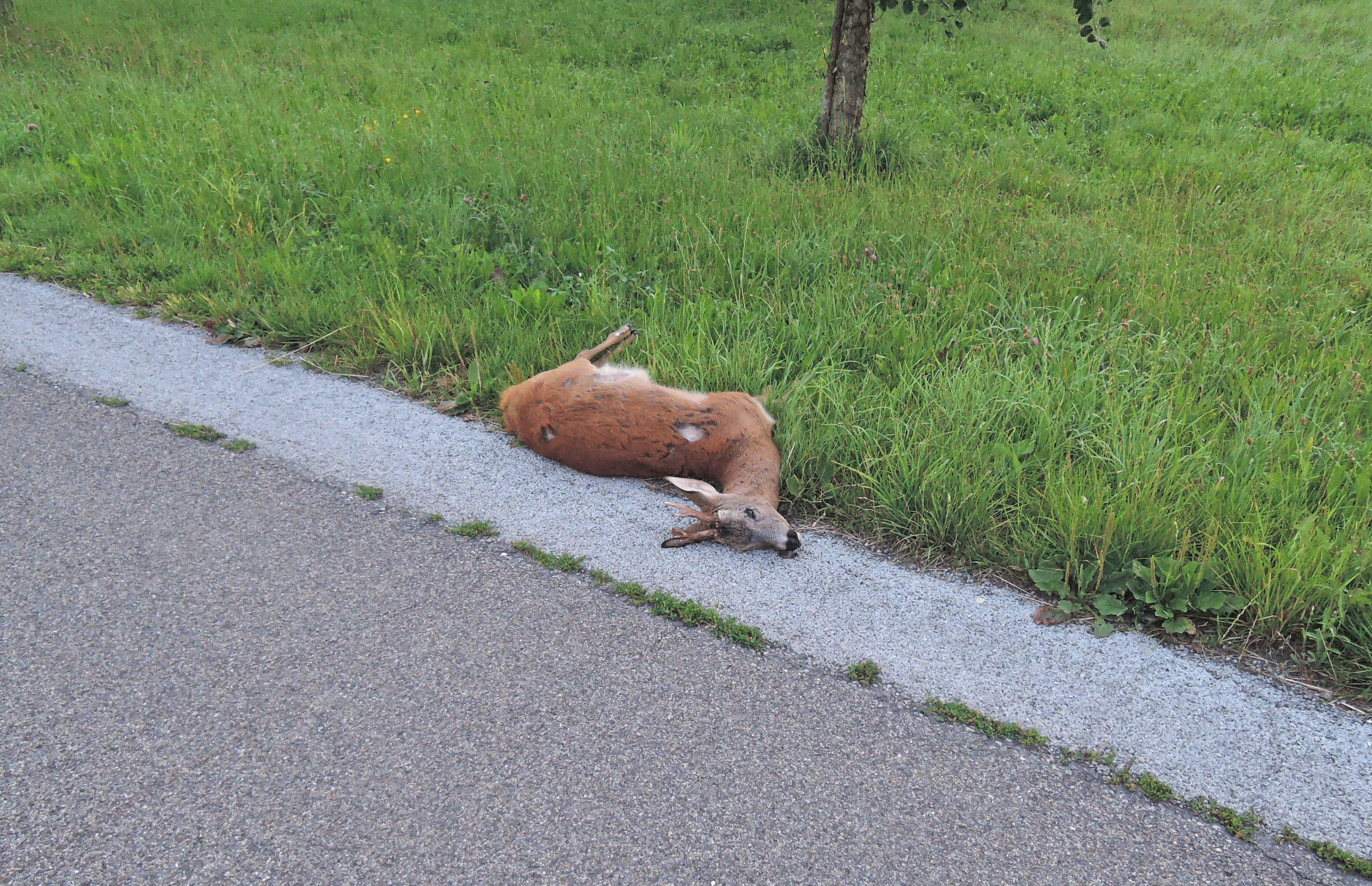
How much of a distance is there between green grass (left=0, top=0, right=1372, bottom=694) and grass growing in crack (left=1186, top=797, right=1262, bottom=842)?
2.74 feet

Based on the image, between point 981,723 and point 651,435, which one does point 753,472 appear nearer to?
point 651,435

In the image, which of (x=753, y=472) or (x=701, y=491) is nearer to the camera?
(x=701, y=491)

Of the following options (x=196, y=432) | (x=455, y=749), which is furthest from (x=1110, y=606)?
(x=196, y=432)

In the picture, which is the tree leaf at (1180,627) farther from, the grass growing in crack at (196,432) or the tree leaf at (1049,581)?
the grass growing in crack at (196,432)

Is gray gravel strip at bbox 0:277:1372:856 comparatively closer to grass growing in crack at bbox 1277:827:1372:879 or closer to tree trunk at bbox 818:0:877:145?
grass growing in crack at bbox 1277:827:1372:879

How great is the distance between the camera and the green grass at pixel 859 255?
142 inches

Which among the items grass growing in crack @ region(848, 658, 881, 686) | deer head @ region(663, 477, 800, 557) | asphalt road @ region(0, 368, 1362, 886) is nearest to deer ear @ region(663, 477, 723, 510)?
deer head @ region(663, 477, 800, 557)

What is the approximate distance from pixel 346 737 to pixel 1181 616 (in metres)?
2.84

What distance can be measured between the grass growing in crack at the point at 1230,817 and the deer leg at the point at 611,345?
3224 mm

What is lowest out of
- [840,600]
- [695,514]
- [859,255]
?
[840,600]

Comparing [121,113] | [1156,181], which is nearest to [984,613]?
[1156,181]

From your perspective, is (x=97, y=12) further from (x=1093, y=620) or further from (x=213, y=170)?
(x=1093, y=620)

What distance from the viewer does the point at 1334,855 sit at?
2.26 meters

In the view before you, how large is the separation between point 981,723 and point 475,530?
6.78 ft
